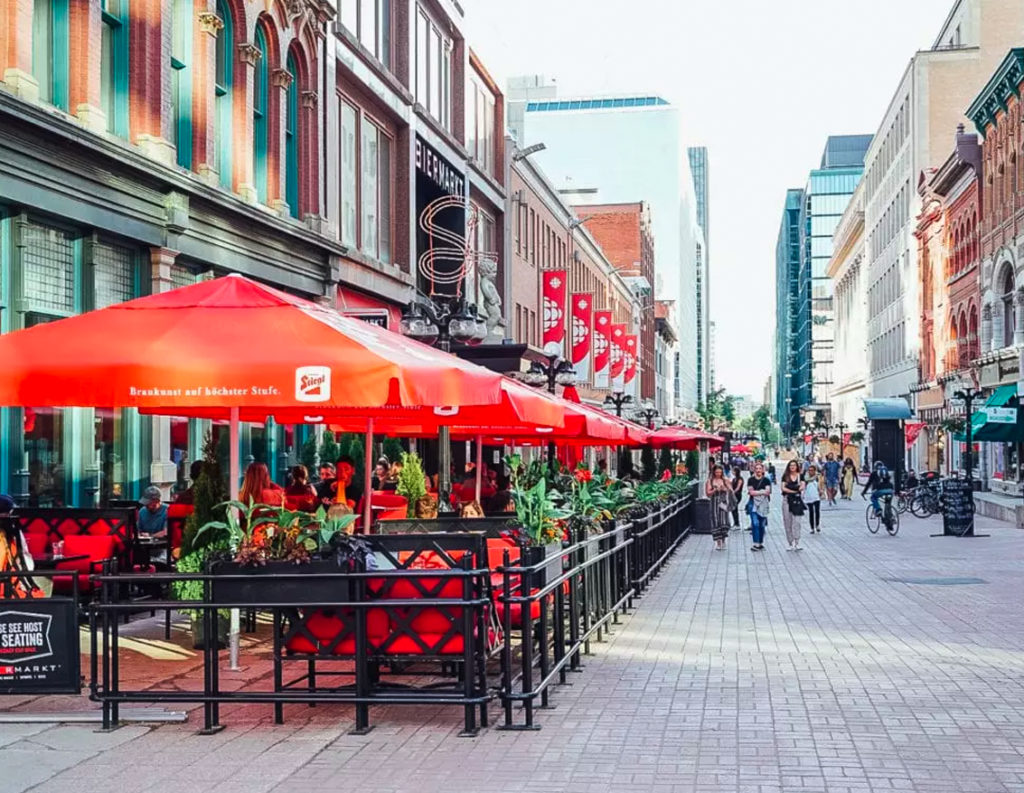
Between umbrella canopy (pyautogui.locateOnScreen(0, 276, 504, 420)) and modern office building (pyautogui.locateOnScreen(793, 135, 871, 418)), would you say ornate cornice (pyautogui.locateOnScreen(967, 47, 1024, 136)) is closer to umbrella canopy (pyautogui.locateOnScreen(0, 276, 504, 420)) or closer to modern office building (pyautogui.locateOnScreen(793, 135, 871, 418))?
umbrella canopy (pyautogui.locateOnScreen(0, 276, 504, 420))

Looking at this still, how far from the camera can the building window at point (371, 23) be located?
95.8 feet

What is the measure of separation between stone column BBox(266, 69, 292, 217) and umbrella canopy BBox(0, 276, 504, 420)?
48.9 feet

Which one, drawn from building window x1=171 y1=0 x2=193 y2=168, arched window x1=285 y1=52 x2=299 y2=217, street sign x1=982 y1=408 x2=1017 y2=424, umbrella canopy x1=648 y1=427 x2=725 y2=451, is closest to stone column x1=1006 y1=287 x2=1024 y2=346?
street sign x1=982 y1=408 x2=1017 y2=424

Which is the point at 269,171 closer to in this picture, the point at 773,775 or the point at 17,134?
the point at 17,134

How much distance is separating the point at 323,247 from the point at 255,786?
63.7ft

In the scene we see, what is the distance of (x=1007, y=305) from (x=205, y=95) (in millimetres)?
37856

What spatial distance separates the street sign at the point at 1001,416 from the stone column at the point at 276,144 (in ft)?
80.6

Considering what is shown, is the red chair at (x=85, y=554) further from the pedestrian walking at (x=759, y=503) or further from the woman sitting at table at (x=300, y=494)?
the pedestrian walking at (x=759, y=503)

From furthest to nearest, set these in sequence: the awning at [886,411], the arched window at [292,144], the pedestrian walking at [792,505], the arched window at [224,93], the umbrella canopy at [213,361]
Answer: the awning at [886,411], the pedestrian walking at [792,505], the arched window at [292,144], the arched window at [224,93], the umbrella canopy at [213,361]

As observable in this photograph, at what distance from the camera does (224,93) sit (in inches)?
869

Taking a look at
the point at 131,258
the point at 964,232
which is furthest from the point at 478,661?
the point at 964,232

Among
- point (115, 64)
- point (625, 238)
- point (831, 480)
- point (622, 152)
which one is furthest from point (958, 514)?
point (622, 152)

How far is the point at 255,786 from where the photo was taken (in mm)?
6902

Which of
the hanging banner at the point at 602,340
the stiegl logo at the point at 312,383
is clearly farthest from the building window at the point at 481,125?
the stiegl logo at the point at 312,383
